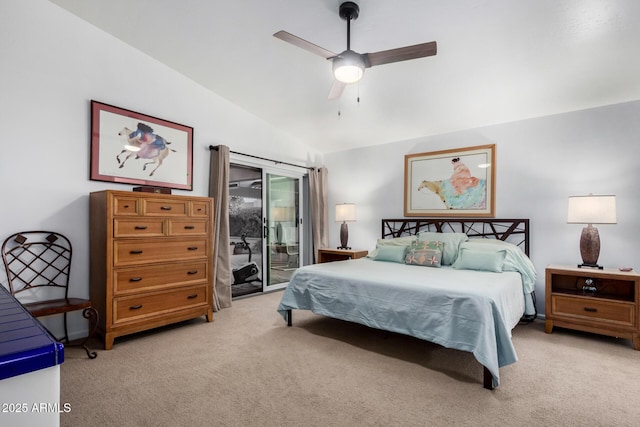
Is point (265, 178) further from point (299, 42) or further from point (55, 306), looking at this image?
point (55, 306)

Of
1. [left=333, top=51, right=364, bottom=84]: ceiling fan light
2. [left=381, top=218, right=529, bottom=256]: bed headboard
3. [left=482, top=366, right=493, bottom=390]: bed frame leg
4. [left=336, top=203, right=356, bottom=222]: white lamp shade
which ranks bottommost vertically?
[left=482, top=366, right=493, bottom=390]: bed frame leg

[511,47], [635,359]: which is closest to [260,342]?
[635,359]

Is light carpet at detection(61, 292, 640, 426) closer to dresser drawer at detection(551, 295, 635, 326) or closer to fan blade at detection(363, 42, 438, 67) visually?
dresser drawer at detection(551, 295, 635, 326)

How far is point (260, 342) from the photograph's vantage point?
10.0 feet

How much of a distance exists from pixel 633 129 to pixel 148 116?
5.17 m

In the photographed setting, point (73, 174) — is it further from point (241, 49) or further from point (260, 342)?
point (260, 342)

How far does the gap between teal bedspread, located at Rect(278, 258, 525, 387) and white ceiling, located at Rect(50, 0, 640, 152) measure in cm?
196

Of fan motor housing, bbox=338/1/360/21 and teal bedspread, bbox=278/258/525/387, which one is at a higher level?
fan motor housing, bbox=338/1/360/21

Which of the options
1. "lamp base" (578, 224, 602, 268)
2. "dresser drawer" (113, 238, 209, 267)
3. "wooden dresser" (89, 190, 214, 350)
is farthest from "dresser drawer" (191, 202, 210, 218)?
"lamp base" (578, 224, 602, 268)

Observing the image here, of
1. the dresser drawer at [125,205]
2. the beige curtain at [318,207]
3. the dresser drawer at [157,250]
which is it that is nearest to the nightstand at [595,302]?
the beige curtain at [318,207]

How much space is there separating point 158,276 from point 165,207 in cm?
70

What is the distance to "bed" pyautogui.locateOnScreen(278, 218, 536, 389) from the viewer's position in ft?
7.46

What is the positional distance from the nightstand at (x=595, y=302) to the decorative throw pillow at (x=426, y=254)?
1074 mm

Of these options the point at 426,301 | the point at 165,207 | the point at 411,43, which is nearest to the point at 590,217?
the point at 426,301
